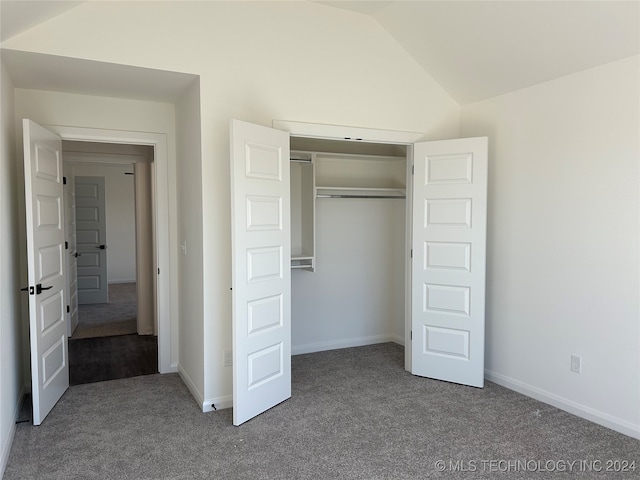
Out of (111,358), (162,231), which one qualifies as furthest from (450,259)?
(111,358)

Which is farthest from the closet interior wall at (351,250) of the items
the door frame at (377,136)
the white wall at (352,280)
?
the door frame at (377,136)

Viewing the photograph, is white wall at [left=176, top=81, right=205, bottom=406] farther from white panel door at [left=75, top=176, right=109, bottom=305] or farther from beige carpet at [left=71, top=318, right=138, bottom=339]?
white panel door at [left=75, top=176, right=109, bottom=305]

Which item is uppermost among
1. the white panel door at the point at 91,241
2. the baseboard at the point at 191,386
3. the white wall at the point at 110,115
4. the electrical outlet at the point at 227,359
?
the white wall at the point at 110,115

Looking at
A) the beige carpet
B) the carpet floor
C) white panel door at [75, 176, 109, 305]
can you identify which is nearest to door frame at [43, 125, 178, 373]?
the carpet floor

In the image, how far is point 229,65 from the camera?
3.54 m

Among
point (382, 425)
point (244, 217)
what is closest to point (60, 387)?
point (244, 217)

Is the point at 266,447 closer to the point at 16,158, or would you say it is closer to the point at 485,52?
the point at 16,158

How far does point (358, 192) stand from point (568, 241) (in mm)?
2221

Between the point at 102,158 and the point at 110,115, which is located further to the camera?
the point at 102,158

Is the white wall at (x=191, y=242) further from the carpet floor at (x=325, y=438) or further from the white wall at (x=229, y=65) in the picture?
the carpet floor at (x=325, y=438)

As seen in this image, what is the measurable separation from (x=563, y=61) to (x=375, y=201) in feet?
7.80

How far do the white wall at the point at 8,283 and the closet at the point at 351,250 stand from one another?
1391 millimetres

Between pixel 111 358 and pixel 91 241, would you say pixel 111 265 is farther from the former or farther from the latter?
pixel 111 358

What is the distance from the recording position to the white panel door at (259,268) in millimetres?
3232
